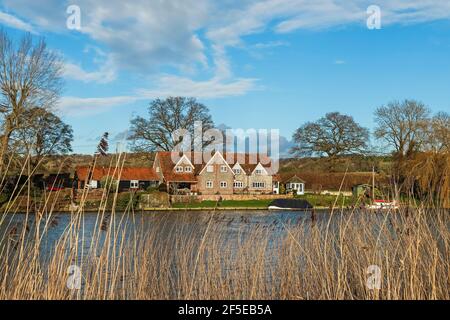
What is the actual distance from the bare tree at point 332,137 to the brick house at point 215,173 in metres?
5.02

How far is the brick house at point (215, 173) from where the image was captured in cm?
5031

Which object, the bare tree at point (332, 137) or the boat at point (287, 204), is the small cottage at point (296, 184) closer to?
the bare tree at point (332, 137)

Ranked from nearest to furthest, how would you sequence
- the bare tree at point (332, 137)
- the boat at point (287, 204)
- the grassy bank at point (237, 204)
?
the boat at point (287, 204) → the grassy bank at point (237, 204) → the bare tree at point (332, 137)

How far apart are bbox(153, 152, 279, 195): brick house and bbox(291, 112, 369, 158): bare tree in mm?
5024

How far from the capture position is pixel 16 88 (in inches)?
1135

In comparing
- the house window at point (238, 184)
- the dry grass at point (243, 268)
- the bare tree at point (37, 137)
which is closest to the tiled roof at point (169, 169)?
the house window at point (238, 184)

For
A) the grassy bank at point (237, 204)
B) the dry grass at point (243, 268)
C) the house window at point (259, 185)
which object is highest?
the house window at point (259, 185)

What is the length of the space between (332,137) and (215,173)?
12325 mm

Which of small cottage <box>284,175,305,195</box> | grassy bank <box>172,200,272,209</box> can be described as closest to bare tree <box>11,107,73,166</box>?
grassy bank <box>172,200,272,209</box>

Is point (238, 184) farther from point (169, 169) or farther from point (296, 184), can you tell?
point (169, 169)

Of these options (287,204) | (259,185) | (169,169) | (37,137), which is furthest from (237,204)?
(37,137)
